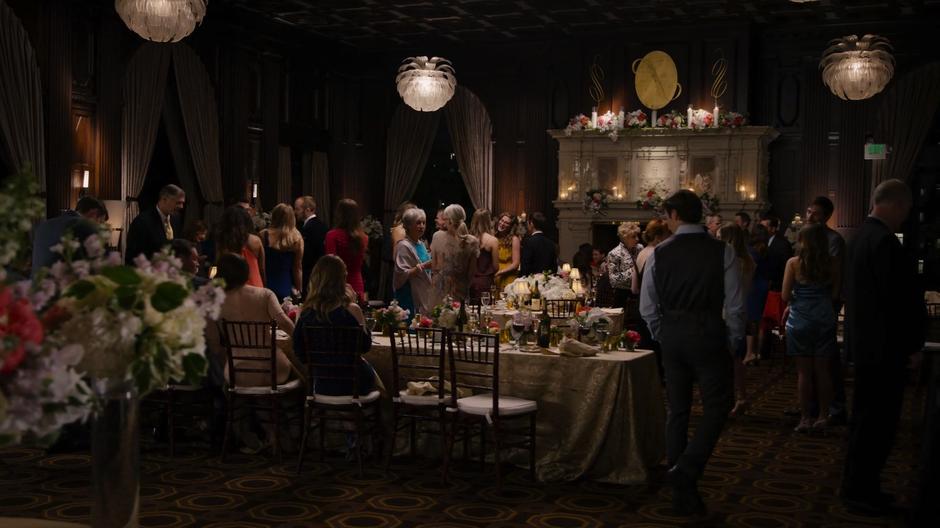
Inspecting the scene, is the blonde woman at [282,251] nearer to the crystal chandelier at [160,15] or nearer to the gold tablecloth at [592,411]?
the crystal chandelier at [160,15]

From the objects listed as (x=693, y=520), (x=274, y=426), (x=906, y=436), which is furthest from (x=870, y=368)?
(x=274, y=426)

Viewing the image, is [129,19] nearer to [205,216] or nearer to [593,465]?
[205,216]

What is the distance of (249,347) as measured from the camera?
599 centimetres

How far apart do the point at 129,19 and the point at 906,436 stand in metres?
7.46

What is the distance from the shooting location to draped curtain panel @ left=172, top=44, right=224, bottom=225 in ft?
40.9

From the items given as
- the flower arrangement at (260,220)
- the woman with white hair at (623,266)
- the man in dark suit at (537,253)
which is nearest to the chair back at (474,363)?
the woman with white hair at (623,266)

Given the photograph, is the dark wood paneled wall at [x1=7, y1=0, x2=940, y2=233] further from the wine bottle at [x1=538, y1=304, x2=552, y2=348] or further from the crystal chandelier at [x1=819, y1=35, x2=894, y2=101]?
the wine bottle at [x1=538, y1=304, x2=552, y2=348]

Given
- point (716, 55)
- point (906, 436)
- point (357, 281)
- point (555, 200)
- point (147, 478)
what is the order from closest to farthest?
point (147, 478) → point (906, 436) → point (357, 281) → point (716, 55) → point (555, 200)

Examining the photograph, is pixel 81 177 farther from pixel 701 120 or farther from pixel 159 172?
pixel 701 120

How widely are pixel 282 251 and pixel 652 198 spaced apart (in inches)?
286

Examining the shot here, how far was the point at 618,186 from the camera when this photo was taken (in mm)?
14609

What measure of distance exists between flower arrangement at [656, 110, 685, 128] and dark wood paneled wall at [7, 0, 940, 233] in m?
0.51

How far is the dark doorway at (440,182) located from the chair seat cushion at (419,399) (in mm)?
11945

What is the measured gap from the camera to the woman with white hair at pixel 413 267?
8336mm
